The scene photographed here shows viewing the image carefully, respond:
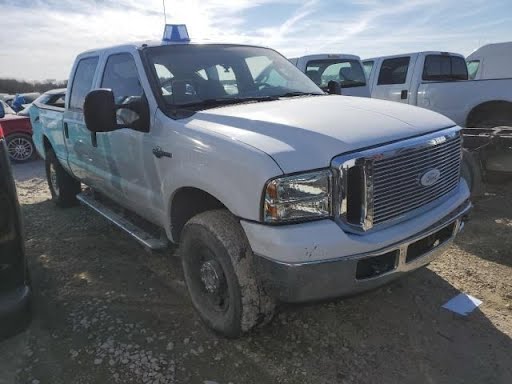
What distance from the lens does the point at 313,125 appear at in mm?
2447

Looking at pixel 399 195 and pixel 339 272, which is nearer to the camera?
pixel 339 272

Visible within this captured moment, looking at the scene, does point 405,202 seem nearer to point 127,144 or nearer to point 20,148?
point 127,144

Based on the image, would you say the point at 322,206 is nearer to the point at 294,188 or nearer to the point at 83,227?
the point at 294,188

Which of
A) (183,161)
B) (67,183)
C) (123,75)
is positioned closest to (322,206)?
(183,161)

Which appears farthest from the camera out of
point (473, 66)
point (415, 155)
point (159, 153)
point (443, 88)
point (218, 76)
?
point (473, 66)

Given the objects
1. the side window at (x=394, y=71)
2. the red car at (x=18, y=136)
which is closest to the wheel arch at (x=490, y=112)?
the side window at (x=394, y=71)

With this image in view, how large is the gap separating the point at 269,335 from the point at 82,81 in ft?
10.6

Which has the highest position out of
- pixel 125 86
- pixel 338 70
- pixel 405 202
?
pixel 125 86

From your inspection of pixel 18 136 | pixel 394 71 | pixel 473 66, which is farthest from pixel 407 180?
pixel 473 66

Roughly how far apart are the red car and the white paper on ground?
998cm

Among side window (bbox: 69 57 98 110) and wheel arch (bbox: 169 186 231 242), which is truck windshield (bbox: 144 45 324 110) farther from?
side window (bbox: 69 57 98 110)

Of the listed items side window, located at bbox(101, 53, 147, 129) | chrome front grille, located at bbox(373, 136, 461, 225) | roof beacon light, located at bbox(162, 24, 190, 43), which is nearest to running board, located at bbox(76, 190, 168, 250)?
side window, located at bbox(101, 53, 147, 129)

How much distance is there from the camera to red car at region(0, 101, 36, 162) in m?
10.1

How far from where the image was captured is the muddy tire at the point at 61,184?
5.68 m
